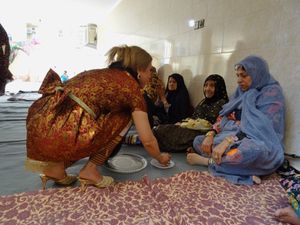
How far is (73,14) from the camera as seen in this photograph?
20.2 feet

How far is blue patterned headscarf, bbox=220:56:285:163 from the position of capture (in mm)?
1316

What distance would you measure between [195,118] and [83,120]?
3.71 ft

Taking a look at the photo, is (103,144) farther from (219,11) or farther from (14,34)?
(14,34)

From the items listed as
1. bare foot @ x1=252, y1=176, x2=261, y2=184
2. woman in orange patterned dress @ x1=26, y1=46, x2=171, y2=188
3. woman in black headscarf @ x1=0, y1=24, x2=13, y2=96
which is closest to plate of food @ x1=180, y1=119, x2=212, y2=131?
bare foot @ x1=252, y1=176, x2=261, y2=184

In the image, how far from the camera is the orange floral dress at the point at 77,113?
3.52 ft

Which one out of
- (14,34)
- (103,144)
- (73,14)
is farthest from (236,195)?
(14,34)

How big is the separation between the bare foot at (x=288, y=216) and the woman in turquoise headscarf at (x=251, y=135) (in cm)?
32

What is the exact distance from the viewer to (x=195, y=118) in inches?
78.4

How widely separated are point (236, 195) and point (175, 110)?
4.25 feet

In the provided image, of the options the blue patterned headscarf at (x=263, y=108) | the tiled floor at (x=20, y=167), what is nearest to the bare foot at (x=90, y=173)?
the tiled floor at (x=20, y=167)

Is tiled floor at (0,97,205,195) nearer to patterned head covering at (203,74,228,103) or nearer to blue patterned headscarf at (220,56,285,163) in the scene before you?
blue patterned headscarf at (220,56,285,163)

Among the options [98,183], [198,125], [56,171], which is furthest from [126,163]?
[198,125]

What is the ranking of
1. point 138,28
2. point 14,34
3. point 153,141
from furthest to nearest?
1. point 14,34
2. point 138,28
3. point 153,141

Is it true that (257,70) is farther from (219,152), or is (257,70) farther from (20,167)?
(20,167)
